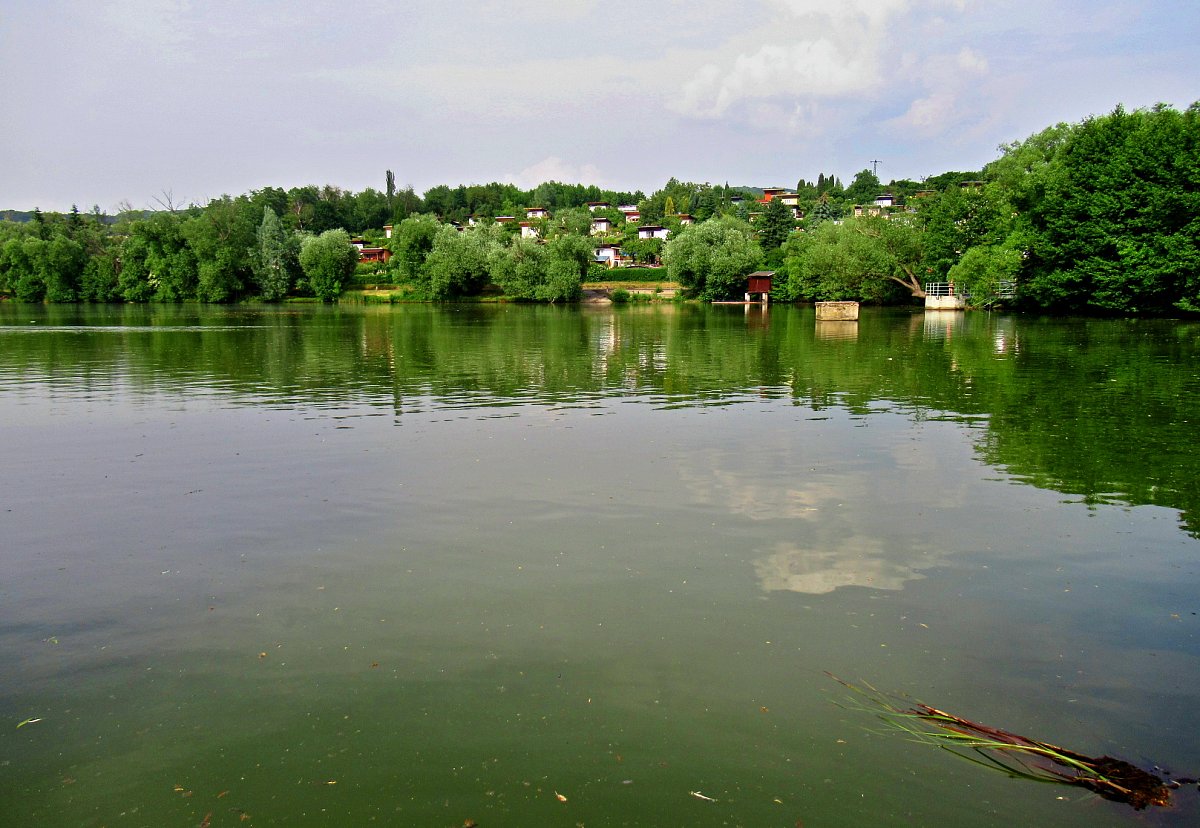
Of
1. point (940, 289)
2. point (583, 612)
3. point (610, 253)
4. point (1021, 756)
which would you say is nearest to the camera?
point (1021, 756)

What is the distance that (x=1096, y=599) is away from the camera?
8.34 metres

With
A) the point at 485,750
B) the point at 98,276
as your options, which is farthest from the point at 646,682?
the point at 98,276

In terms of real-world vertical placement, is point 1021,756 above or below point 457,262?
A: below

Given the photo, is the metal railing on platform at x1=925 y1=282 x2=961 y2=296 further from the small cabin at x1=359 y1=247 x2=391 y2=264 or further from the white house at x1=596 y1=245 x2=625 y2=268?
the small cabin at x1=359 y1=247 x2=391 y2=264

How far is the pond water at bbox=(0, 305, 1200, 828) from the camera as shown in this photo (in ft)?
18.0

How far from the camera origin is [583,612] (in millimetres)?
8070

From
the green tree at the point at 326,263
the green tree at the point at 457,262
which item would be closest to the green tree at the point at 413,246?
the green tree at the point at 457,262

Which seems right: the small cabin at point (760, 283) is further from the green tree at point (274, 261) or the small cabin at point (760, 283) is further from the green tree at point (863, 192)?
the green tree at point (863, 192)

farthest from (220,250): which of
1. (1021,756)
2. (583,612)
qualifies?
(1021,756)

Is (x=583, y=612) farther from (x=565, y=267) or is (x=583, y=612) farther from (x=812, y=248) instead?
(x=565, y=267)

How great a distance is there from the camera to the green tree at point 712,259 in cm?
9425

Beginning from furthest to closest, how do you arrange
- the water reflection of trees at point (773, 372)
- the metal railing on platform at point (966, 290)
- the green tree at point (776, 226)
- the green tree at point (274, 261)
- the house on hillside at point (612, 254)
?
the house on hillside at point (612, 254), the green tree at point (776, 226), the green tree at point (274, 261), the metal railing on platform at point (966, 290), the water reflection of trees at point (773, 372)

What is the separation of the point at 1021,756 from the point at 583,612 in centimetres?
404

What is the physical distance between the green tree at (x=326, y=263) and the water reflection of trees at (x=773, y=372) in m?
55.0
